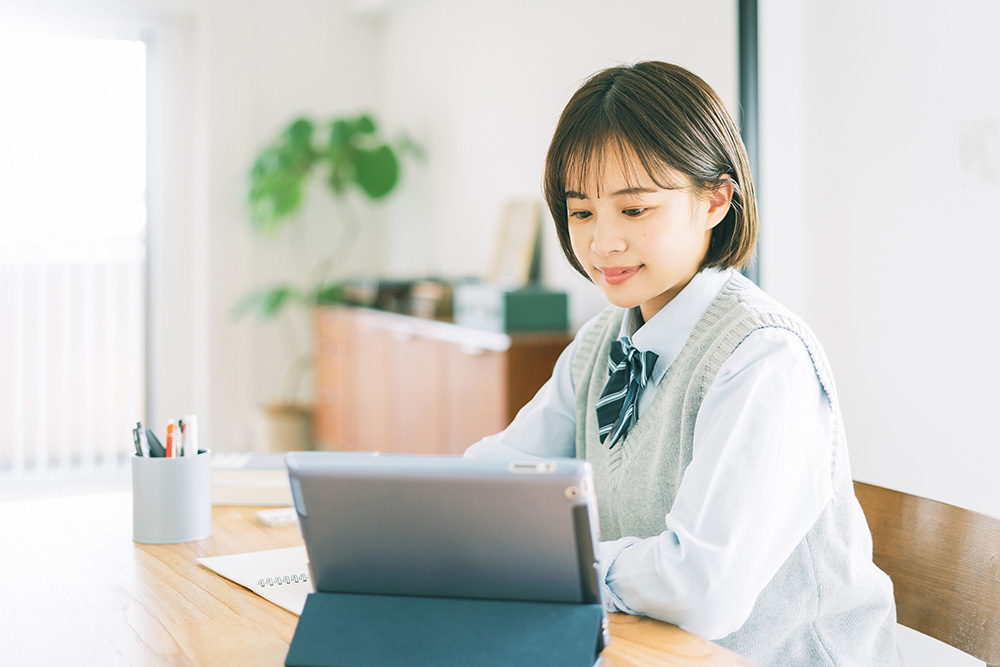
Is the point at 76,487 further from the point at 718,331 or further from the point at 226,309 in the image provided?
the point at 718,331

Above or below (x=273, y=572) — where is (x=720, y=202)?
above

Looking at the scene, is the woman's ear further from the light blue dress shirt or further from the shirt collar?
the light blue dress shirt

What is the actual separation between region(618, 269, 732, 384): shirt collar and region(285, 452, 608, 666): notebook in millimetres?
471

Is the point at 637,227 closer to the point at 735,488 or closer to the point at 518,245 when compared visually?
the point at 735,488

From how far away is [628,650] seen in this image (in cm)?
91

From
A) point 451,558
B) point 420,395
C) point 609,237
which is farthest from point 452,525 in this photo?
point 420,395

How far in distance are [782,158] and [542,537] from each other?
5.98 feet

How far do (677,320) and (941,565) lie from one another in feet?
1.47

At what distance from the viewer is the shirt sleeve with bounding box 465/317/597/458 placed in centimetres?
146

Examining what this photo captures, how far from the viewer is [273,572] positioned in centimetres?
114

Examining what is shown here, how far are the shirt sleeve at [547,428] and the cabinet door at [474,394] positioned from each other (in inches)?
58.4

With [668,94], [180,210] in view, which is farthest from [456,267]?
[668,94]

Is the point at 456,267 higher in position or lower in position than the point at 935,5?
lower

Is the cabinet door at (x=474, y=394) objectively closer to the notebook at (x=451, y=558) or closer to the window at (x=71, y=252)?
the notebook at (x=451, y=558)
